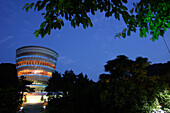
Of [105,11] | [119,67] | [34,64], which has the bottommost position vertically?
[105,11]

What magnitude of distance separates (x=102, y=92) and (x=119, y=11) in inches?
260

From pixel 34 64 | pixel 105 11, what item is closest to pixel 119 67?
pixel 105 11

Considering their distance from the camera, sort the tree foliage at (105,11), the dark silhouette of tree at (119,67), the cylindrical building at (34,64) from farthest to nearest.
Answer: the cylindrical building at (34,64), the dark silhouette of tree at (119,67), the tree foliage at (105,11)

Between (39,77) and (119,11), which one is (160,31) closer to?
(119,11)

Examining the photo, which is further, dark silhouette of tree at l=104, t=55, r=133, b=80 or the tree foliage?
dark silhouette of tree at l=104, t=55, r=133, b=80

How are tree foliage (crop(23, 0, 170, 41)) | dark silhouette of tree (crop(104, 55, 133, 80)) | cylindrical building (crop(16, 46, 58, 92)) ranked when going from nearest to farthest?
tree foliage (crop(23, 0, 170, 41)) < dark silhouette of tree (crop(104, 55, 133, 80)) < cylindrical building (crop(16, 46, 58, 92))

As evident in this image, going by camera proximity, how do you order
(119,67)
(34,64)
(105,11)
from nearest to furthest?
(105,11) → (119,67) → (34,64)

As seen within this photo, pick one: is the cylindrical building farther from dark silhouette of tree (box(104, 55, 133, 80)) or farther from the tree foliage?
the tree foliage

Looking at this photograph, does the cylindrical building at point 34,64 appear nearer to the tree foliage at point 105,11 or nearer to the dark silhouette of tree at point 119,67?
the dark silhouette of tree at point 119,67

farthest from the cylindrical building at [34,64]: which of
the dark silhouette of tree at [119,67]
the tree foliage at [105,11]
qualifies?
the tree foliage at [105,11]

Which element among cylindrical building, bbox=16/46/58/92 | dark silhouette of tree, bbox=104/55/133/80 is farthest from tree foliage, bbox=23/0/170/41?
cylindrical building, bbox=16/46/58/92

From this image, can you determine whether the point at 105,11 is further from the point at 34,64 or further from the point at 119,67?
the point at 34,64

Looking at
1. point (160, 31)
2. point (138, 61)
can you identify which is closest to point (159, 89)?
point (160, 31)

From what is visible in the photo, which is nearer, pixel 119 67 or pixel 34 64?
pixel 119 67
